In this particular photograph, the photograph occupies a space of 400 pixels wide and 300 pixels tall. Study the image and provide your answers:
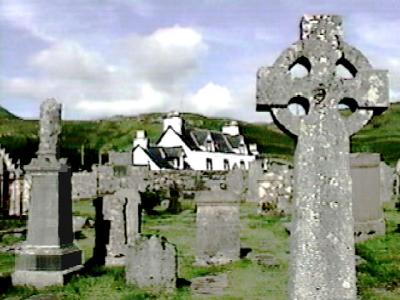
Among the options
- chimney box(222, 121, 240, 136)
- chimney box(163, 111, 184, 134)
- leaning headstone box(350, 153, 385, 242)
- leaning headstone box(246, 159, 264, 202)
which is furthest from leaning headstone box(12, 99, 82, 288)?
chimney box(222, 121, 240, 136)

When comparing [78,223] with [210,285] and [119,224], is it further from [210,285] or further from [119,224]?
[210,285]

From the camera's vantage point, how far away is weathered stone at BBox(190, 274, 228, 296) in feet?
31.4

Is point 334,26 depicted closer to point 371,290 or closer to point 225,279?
point 371,290

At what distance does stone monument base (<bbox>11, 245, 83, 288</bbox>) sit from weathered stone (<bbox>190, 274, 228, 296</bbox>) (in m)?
2.28

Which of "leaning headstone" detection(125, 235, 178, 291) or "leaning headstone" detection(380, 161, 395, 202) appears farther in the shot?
"leaning headstone" detection(380, 161, 395, 202)

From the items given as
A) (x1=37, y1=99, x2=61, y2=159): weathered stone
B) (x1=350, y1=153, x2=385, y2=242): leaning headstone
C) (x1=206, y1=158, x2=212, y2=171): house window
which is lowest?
(x1=350, y1=153, x2=385, y2=242): leaning headstone

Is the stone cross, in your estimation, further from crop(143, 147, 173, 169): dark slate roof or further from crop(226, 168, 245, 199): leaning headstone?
crop(143, 147, 173, 169): dark slate roof

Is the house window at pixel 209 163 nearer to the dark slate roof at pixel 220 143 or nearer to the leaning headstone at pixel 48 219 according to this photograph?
the dark slate roof at pixel 220 143

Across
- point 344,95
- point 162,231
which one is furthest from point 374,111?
point 162,231

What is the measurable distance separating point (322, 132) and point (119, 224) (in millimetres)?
8709

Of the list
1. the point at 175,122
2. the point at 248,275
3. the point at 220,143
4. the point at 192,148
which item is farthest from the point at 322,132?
the point at 220,143

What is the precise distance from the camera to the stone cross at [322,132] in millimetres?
4695

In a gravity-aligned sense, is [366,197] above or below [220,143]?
below

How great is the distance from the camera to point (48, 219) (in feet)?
35.8
